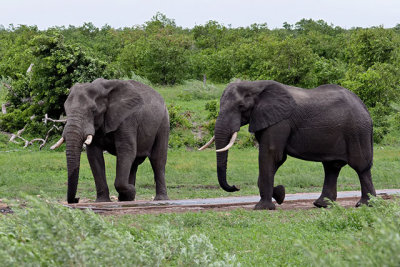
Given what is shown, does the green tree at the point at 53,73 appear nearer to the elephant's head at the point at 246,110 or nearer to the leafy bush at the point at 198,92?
the leafy bush at the point at 198,92

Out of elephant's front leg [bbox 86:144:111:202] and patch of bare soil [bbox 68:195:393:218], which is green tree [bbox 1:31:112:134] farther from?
patch of bare soil [bbox 68:195:393:218]

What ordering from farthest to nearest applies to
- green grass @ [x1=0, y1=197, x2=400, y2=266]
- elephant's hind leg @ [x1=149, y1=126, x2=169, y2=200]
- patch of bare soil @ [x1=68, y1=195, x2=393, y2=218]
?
elephant's hind leg @ [x1=149, y1=126, x2=169, y2=200], patch of bare soil @ [x1=68, y1=195, x2=393, y2=218], green grass @ [x1=0, y1=197, x2=400, y2=266]

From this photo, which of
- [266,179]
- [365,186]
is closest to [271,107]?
[266,179]

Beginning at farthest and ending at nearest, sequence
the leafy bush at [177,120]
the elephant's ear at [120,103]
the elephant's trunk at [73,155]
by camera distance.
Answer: the leafy bush at [177,120] → the elephant's ear at [120,103] → the elephant's trunk at [73,155]

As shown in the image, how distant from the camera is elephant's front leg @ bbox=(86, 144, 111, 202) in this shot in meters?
12.8

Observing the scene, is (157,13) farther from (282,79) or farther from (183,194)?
(183,194)

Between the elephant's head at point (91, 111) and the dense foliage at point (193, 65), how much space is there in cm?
1077

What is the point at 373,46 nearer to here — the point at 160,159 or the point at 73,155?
the point at 160,159

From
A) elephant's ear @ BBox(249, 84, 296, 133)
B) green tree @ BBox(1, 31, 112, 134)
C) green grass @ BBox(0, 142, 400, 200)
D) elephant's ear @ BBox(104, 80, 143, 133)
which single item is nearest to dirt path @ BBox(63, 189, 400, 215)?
elephant's ear @ BBox(249, 84, 296, 133)

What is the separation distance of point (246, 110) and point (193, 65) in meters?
32.4

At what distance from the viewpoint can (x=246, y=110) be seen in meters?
11.4

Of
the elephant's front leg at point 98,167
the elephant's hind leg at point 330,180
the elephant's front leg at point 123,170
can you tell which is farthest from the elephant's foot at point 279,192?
the elephant's front leg at point 98,167

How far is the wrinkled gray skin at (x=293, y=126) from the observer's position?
442 inches

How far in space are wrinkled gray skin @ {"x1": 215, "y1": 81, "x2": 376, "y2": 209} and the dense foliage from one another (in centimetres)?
1292
